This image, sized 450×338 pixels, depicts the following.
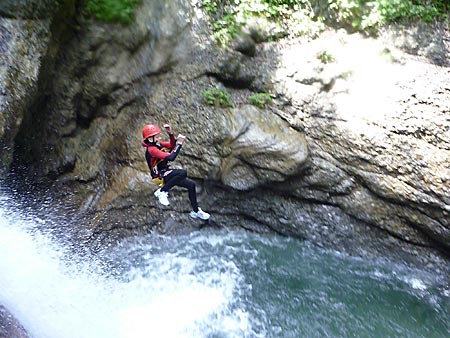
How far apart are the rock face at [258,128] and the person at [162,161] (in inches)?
29.5

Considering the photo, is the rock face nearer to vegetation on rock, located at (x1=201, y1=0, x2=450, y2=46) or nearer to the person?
vegetation on rock, located at (x1=201, y1=0, x2=450, y2=46)

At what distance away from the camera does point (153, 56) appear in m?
7.86

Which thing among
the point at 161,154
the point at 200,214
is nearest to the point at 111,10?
the point at 161,154

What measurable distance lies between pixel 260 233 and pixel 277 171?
1.42 metres

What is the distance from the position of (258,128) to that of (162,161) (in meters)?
2.00

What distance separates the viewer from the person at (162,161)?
6.26 metres

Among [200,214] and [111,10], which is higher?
[111,10]

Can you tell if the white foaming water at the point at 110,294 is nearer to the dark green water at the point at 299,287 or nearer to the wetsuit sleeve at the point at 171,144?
the dark green water at the point at 299,287

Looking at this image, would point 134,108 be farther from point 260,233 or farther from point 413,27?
point 413,27

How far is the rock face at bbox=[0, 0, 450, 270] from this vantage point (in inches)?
269

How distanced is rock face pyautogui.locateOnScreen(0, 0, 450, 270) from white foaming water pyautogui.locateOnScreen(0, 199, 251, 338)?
92 centimetres

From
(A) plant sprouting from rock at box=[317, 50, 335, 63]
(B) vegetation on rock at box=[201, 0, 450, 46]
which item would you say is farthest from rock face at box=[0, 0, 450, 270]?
(B) vegetation on rock at box=[201, 0, 450, 46]

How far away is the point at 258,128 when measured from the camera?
7301 millimetres

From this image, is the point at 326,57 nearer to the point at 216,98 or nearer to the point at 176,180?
the point at 216,98
